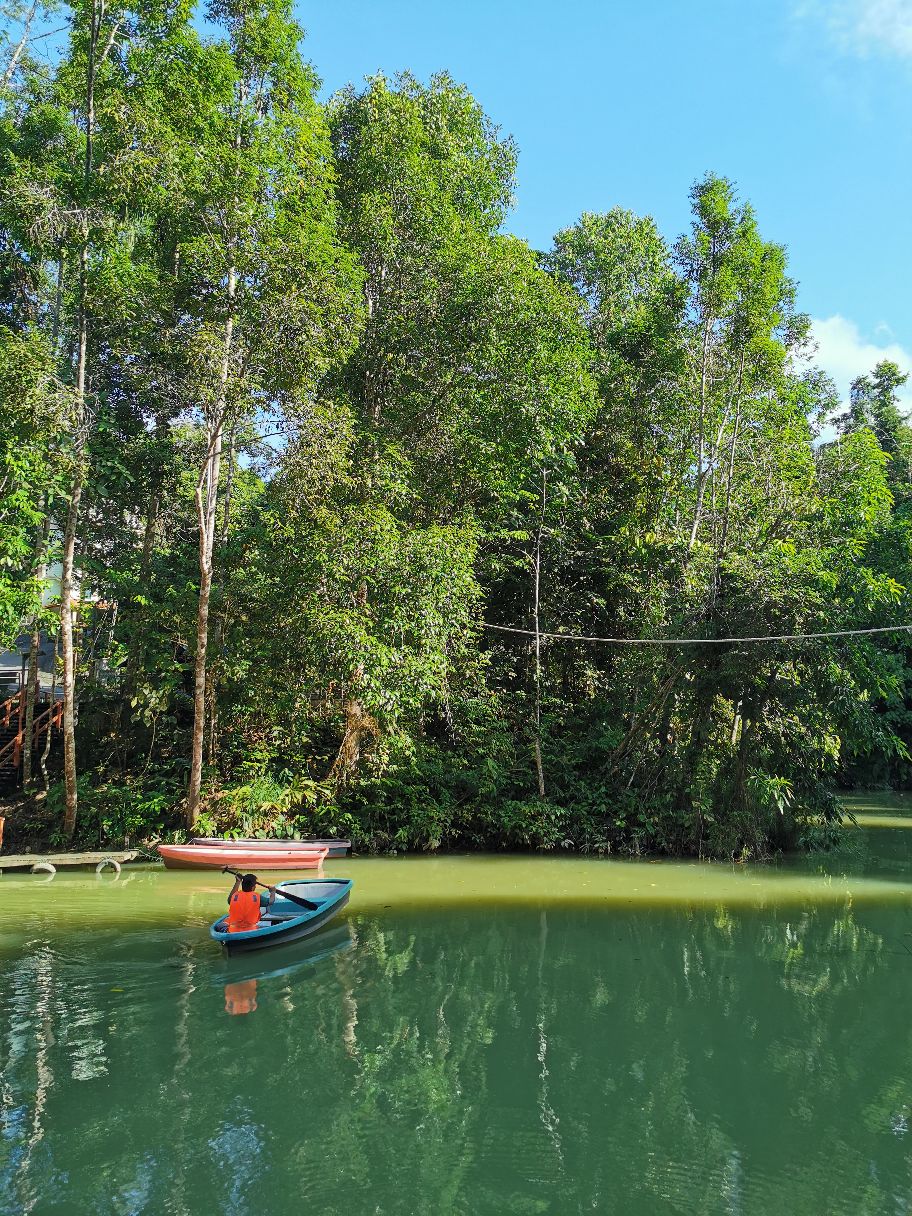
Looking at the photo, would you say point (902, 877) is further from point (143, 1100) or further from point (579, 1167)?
point (143, 1100)

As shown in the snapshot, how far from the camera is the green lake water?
13.9 ft

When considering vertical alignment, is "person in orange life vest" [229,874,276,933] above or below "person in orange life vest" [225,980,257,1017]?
above

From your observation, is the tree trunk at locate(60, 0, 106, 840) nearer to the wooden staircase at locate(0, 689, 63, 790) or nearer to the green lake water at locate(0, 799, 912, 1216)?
the wooden staircase at locate(0, 689, 63, 790)

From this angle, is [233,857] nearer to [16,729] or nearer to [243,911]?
[243,911]

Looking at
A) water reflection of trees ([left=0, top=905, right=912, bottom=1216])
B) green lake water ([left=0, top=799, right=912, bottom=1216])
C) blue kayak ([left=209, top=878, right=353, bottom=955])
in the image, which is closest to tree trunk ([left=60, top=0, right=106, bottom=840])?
green lake water ([left=0, top=799, right=912, bottom=1216])

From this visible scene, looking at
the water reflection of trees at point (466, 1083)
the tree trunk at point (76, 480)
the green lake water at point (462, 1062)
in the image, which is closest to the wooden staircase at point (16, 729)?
the tree trunk at point (76, 480)

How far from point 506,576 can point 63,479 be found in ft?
28.0

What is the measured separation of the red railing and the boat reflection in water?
8.75 meters

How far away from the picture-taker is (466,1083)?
5.47m

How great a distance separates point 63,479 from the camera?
13414 millimetres

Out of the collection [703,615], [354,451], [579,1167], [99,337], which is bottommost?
[579,1167]

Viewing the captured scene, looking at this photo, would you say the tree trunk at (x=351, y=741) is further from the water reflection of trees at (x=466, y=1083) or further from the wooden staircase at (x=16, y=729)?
the water reflection of trees at (x=466, y=1083)

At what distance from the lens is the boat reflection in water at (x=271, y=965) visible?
7102mm

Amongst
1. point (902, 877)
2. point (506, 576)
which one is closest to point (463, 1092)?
point (902, 877)
